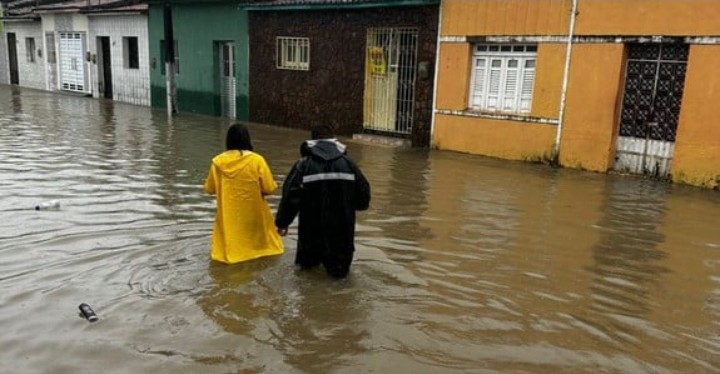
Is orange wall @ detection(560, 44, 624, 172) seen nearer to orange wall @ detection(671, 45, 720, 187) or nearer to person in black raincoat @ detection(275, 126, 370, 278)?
orange wall @ detection(671, 45, 720, 187)

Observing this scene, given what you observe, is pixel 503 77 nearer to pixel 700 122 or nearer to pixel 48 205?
pixel 700 122

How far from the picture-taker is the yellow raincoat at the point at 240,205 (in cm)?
601

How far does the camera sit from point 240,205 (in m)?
6.11

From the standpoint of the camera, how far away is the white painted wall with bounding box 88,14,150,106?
24489mm


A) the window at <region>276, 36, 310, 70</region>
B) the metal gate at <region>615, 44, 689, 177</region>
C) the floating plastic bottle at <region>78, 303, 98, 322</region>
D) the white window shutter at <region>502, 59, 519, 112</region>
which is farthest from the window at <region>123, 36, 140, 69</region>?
the floating plastic bottle at <region>78, 303, 98, 322</region>

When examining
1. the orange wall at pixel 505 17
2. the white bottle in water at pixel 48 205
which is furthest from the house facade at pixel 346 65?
the white bottle in water at pixel 48 205

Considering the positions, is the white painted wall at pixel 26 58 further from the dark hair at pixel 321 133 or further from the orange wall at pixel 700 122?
the dark hair at pixel 321 133

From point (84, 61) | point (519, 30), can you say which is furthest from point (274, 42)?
point (84, 61)

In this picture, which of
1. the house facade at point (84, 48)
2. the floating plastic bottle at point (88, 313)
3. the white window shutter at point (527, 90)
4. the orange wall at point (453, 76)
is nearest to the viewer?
the floating plastic bottle at point (88, 313)

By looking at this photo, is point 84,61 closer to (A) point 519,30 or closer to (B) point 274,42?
(B) point 274,42

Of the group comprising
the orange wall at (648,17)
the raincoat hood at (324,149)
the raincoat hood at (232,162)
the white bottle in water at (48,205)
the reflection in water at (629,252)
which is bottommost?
the white bottle in water at (48,205)

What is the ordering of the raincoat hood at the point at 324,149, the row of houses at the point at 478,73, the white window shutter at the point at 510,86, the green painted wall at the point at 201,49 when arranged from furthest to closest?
the green painted wall at the point at 201,49 → the white window shutter at the point at 510,86 → the row of houses at the point at 478,73 → the raincoat hood at the point at 324,149

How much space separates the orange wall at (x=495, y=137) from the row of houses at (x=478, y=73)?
26mm

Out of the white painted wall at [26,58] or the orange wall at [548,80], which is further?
the white painted wall at [26,58]
